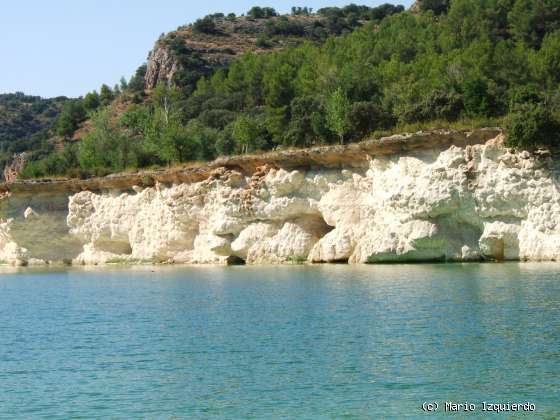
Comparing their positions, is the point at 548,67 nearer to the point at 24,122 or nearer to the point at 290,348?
the point at 290,348

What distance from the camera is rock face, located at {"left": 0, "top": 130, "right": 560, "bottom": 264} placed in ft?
124

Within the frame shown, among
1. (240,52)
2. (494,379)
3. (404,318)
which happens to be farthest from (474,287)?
(240,52)

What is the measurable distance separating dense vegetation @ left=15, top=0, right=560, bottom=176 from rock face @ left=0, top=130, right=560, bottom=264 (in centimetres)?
262

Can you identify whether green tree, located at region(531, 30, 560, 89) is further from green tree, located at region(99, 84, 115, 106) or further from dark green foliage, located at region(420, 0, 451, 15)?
green tree, located at region(99, 84, 115, 106)

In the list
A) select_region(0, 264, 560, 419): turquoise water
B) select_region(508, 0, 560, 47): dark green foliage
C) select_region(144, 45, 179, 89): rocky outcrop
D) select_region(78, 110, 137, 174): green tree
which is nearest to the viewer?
select_region(0, 264, 560, 419): turquoise water

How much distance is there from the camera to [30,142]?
382ft

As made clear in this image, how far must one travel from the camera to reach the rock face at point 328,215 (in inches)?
1492

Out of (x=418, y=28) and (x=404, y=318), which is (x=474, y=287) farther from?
(x=418, y=28)

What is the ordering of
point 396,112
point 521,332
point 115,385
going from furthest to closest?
point 396,112 → point 521,332 → point 115,385

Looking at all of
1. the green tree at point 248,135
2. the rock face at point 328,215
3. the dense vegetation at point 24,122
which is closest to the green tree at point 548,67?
the rock face at point 328,215

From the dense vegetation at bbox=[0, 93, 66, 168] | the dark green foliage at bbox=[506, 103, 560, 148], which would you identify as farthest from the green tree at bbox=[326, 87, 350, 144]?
the dense vegetation at bbox=[0, 93, 66, 168]

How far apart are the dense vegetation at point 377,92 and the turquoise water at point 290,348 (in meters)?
15.2

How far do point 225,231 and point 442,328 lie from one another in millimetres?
28845

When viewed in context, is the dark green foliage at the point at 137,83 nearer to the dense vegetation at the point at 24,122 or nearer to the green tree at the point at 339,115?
the dense vegetation at the point at 24,122
